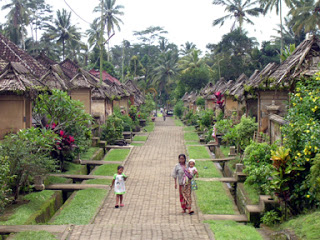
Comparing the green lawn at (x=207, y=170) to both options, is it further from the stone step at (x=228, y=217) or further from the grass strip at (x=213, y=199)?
the stone step at (x=228, y=217)

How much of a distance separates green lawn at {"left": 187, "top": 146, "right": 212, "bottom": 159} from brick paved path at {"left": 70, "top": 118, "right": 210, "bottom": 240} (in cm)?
219

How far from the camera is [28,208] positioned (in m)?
9.54

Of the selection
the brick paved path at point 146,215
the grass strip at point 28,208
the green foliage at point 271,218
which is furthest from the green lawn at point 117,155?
the green foliage at point 271,218

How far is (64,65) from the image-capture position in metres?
27.4

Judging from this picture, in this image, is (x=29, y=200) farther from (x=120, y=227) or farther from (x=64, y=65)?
(x=64, y=65)

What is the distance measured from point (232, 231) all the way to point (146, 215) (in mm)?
2637

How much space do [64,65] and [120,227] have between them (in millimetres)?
20784

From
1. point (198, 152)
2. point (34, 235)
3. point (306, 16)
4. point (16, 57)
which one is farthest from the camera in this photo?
point (306, 16)

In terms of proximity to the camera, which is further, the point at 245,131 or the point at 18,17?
the point at 18,17

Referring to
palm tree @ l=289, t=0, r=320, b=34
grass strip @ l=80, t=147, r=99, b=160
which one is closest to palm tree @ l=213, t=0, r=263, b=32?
palm tree @ l=289, t=0, r=320, b=34

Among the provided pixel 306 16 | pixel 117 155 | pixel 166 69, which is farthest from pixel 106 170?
pixel 166 69

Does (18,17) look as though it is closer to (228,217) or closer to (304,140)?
(228,217)

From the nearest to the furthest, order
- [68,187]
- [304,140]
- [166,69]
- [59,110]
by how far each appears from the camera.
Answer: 1. [304,140]
2. [68,187]
3. [59,110]
4. [166,69]

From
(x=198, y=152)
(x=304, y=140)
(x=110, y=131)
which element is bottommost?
(x=198, y=152)
